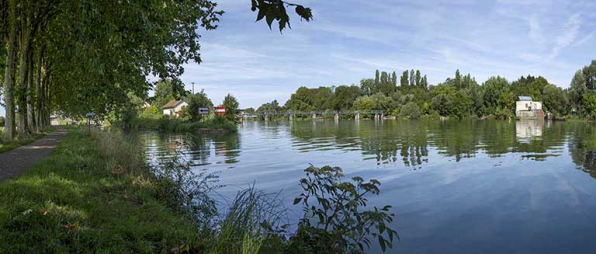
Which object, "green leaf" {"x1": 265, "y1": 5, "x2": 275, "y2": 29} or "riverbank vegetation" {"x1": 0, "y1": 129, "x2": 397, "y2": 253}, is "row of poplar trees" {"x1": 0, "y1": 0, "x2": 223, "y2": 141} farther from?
"green leaf" {"x1": 265, "y1": 5, "x2": 275, "y2": 29}

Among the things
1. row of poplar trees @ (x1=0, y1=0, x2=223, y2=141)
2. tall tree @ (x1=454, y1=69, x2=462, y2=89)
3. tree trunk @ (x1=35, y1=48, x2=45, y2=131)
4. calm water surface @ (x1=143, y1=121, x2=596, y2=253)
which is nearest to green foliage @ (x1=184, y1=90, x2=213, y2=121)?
tree trunk @ (x1=35, y1=48, x2=45, y2=131)

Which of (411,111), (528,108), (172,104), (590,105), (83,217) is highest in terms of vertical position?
(172,104)

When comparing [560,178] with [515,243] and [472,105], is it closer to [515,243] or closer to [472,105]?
[515,243]

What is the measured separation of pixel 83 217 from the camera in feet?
21.0

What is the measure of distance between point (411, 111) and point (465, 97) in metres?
17.1

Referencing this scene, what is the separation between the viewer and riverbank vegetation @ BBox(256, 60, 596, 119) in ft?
325

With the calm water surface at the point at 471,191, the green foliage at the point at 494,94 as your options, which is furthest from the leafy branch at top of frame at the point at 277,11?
the green foliage at the point at 494,94

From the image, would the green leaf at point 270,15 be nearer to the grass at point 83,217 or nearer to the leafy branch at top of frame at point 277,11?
the leafy branch at top of frame at point 277,11

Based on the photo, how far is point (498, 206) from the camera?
38.6ft

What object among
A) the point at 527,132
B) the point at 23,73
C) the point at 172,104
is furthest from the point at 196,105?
the point at 172,104

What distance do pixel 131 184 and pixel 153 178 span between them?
1.73 meters

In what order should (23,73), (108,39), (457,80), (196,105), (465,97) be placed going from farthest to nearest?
(457,80) < (465,97) < (196,105) < (23,73) < (108,39)

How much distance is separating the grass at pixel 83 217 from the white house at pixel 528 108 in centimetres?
12279

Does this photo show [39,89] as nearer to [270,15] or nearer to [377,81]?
[270,15]
